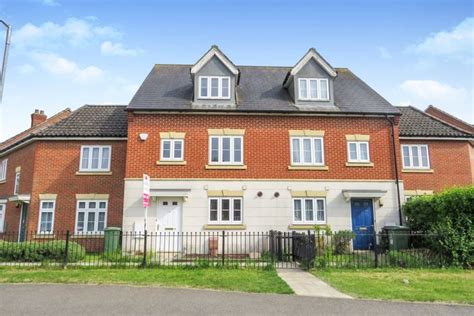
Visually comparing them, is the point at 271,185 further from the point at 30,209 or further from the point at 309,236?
the point at 30,209

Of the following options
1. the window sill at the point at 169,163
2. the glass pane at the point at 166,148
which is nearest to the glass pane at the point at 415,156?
the window sill at the point at 169,163

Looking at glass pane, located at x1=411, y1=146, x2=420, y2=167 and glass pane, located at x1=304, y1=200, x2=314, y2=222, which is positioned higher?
glass pane, located at x1=411, y1=146, x2=420, y2=167

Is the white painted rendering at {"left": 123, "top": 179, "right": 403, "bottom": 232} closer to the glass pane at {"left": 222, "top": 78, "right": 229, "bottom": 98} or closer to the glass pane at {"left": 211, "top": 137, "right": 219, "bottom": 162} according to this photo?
the glass pane at {"left": 211, "top": 137, "right": 219, "bottom": 162}

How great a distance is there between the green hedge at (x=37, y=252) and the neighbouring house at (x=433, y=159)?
16.2 m

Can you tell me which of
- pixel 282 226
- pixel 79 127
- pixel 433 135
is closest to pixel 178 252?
pixel 282 226

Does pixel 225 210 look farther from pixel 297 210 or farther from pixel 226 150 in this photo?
→ pixel 297 210

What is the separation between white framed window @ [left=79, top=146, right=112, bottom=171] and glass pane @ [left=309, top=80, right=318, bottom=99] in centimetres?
1097

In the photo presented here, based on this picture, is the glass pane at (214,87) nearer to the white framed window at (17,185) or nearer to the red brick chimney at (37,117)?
the white framed window at (17,185)

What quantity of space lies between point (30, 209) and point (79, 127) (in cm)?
487

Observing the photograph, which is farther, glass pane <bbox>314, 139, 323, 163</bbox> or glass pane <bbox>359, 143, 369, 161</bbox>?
glass pane <bbox>359, 143, 369, 161</bbox>

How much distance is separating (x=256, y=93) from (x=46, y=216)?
1263cm

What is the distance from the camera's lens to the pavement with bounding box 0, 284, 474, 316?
6875 millimetres

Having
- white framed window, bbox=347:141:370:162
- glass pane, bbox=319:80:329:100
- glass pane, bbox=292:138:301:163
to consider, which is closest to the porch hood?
white framed window, bbox=347:141:370:162

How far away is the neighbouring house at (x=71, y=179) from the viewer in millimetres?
17781
